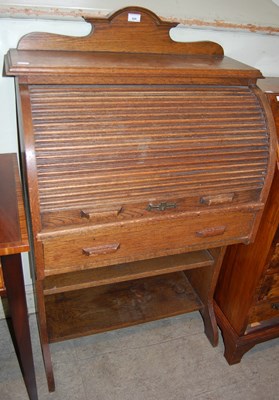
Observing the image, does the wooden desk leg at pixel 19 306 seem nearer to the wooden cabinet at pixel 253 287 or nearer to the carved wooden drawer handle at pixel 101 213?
the carved wooden drawer handle at pixel 101 213

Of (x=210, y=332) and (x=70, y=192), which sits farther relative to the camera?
(x=210, y=332)

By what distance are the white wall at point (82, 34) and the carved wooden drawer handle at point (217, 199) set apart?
0.78 meters

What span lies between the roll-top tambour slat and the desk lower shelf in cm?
87

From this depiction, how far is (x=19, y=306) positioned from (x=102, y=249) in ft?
1.18

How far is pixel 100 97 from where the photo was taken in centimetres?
118

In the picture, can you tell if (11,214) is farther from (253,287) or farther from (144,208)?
(253,287)

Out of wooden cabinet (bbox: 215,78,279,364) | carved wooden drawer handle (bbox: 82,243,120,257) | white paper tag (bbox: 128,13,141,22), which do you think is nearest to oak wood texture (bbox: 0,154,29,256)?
carved wooden drawer handle (bbox: 82,243,120,257)

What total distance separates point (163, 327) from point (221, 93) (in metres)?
1.40

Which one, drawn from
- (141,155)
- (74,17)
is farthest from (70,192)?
(74,17)

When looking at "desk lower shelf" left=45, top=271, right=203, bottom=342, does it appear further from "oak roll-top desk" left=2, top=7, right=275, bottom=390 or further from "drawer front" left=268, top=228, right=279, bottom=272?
"drawer front" left=268, top=228, right=279, bottom=272

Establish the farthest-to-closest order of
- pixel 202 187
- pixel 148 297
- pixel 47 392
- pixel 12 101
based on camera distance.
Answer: pixel 148 297
pixel 47 392
pixel 12 101
pixel 202 187

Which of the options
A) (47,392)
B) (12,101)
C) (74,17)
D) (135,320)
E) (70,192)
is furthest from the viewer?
(135,320)

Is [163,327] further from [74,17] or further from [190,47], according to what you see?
[74,17]

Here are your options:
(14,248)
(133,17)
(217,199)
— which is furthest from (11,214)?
(133,17)
